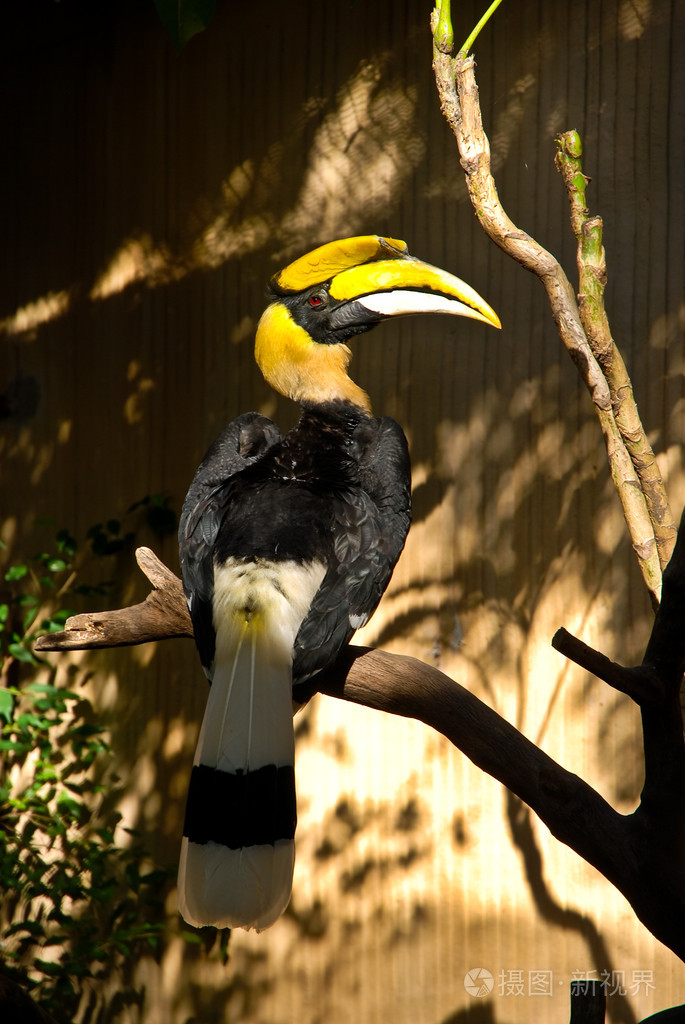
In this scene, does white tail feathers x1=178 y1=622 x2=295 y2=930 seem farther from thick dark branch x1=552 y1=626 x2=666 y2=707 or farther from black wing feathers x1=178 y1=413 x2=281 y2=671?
thick dark branch x1=552 y1=626 x2=666 y2=707

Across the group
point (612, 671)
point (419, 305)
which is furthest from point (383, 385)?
point (612, 671)

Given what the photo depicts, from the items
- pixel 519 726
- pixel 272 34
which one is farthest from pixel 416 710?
pixel 272 34

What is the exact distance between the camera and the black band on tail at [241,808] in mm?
1248

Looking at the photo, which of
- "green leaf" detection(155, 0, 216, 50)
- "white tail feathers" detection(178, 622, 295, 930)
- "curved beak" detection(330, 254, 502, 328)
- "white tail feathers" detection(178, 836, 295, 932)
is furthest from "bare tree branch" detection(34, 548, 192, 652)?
"green leaf" detection(155, 0, 216, 50)

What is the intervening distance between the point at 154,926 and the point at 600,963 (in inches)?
42.6

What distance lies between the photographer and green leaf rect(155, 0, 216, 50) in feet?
5.61

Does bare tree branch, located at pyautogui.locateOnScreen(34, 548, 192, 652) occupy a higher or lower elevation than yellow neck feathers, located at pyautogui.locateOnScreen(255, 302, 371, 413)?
lower

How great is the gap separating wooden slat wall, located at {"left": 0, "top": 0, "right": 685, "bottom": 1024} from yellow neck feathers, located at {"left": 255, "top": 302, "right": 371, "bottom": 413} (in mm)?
594

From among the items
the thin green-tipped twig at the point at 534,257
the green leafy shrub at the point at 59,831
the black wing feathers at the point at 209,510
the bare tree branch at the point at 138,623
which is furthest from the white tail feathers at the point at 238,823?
the green leafy shrub at the point at 59,831

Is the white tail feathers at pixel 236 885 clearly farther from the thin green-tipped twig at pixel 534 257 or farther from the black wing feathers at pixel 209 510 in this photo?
the thin green-tipped twig at pixel 534 257

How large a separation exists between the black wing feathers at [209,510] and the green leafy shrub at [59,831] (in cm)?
84

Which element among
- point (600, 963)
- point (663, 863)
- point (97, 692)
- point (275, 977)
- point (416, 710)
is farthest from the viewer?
point (97, 692)

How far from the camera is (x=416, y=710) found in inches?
56.2

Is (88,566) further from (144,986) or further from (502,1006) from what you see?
(502,1006)
